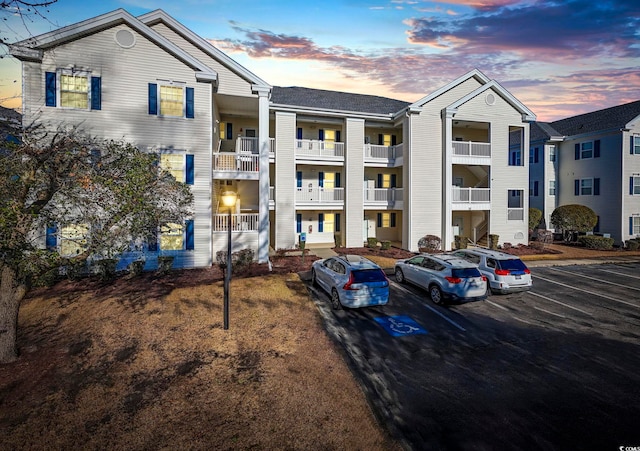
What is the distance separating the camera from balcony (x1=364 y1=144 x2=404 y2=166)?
23391mm

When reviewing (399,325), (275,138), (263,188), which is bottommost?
(399,325)

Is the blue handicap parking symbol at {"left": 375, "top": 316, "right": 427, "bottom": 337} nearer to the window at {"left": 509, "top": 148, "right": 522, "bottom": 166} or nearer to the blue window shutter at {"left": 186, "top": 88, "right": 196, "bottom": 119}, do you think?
the blue window shutter at {"left": 186, "top": 88, "right": 196, "bottom": 119}

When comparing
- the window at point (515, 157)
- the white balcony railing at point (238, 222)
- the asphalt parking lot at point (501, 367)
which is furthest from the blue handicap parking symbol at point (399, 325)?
the window at point (515, 157)

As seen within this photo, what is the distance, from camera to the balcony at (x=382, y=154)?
2339 centimetres

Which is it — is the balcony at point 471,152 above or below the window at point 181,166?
above

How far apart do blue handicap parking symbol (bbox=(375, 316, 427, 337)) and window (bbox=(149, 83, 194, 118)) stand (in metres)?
13.4

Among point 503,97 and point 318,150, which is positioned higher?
point 503,97

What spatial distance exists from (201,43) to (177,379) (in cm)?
1682

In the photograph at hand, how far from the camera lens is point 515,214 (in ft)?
79.7

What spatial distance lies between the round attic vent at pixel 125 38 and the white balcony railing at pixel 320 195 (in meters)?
11.6

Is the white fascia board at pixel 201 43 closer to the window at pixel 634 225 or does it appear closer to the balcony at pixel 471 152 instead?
the balcony at pixel 471 152

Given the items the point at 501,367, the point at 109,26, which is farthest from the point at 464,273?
the point at 109,26

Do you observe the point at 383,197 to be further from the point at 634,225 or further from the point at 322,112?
the point at 634,225

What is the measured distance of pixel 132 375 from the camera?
739 cm
